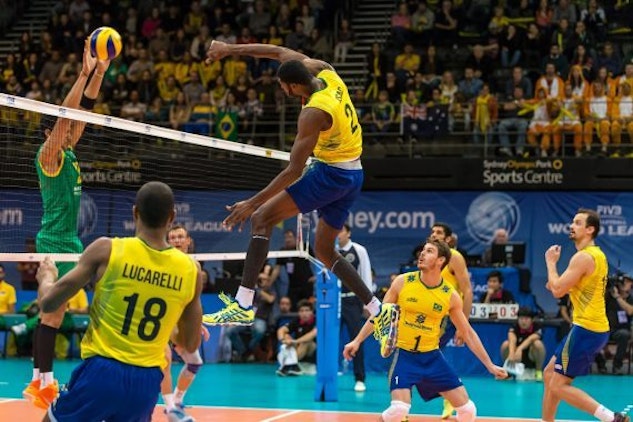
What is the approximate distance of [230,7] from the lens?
1049 inches

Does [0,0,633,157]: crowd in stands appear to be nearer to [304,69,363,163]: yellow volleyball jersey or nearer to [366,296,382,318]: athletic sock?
[366,296,382,318]: athletic sock

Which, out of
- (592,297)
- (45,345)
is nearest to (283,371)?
(592,297)

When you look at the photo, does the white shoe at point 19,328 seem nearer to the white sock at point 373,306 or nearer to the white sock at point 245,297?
the white sock at point 373,306

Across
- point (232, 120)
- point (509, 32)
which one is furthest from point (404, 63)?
point (232, 120)

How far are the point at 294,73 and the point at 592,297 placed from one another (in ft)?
14.3

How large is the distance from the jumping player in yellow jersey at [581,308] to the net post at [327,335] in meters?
4.01

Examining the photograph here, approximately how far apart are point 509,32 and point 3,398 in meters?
13.4

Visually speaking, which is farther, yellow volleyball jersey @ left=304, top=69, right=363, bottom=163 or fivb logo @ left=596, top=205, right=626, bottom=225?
fivb logo @ left=596, top=205, right=626, bottom=225

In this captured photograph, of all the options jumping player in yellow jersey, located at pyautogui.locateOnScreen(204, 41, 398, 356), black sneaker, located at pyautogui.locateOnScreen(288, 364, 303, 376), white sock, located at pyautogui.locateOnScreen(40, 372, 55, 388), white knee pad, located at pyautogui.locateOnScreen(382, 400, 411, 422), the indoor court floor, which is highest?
jumping player in yellow jersey, located at pyautogui.locateOnScreen(204, 41, 398, 356)

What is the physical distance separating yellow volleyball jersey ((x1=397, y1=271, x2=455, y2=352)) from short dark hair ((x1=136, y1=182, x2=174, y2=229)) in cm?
498

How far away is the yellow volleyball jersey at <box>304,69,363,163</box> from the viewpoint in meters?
8.56

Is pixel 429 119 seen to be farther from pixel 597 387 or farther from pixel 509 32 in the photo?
pixel 597 387

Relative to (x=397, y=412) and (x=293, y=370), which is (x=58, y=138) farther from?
(x=293, y=370)

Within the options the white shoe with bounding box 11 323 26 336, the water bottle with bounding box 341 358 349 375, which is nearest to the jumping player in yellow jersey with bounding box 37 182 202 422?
the water bottle with bounding box 341 358 349 375
